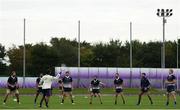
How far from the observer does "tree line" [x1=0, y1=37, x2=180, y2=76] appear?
100 metres

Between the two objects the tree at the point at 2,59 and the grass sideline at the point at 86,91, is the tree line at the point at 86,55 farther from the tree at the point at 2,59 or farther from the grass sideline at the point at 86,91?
the grass sideline at the point at 86,91

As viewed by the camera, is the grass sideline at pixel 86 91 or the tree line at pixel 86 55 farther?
the tree line at pixel 86 55

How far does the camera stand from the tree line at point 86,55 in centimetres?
10038

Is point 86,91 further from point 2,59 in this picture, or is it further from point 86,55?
point 86,55

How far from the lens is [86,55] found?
360 feet

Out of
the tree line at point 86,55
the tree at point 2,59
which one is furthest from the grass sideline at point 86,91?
the tree at point 2,59

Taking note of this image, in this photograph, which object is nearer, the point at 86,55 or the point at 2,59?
the point at 2,59

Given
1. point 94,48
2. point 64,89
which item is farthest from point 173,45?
point 64,89

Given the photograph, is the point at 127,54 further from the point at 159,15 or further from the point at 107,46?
the point at 159,15

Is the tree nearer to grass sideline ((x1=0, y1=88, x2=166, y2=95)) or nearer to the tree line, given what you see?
the tree line

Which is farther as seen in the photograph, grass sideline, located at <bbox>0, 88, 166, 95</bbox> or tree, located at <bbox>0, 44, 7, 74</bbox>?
tree, located at <bbox>0, 44, 7, 74</bbox>

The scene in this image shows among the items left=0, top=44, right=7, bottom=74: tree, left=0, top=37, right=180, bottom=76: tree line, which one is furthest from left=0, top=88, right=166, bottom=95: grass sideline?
left=0, top=44, right=7, bottom=74: tree

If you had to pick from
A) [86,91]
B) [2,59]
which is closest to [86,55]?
[2,59]

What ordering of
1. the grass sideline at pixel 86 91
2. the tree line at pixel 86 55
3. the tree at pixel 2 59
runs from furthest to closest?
1. the tree line at pixel 86 55
2. the tree at pixel 2 59
3. the grass sideline at pixel 86 91
